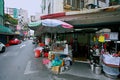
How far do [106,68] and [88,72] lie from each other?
1.21 m

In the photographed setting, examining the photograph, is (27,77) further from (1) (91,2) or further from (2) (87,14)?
(1) (91,2)

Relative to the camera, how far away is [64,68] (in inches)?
372

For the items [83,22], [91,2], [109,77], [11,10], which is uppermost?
[11,10]

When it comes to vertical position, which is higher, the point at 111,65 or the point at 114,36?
the point at 114,36

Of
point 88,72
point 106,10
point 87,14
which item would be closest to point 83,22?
point 87,14

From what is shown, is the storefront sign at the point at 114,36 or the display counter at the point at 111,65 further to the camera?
the storefront sign at the point at 114,36

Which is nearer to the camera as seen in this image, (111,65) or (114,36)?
(111,65)

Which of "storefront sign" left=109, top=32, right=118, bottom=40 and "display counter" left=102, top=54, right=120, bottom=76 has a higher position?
"storefront sign" left=109, top=32, right=118, bottom=40

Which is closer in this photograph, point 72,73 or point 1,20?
point 72,73

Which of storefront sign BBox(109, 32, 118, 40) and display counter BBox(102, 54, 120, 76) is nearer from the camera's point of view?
display counter BBox(102, 54, 120, 76)

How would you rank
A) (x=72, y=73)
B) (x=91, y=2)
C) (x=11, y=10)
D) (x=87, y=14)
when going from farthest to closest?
(x=11, y=10) → (x=91, y=2) → (x=87, y=14) → (x=72, y=73)

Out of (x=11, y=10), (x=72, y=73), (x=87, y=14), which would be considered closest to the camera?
(x=72, y=73)

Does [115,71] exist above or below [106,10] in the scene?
below

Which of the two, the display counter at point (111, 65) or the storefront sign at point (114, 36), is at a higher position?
the storefront sign at point (114, 36)
